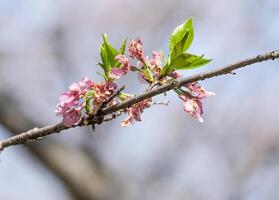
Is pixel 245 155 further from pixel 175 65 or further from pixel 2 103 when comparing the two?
pixel 175 65

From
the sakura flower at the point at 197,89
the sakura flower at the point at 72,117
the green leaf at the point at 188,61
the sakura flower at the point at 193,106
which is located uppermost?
the green leaf at the point at 188,61

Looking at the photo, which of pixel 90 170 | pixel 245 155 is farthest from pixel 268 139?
pixel 90 170

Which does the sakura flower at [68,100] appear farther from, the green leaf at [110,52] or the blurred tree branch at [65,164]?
the blurred tree branch at [65,164]

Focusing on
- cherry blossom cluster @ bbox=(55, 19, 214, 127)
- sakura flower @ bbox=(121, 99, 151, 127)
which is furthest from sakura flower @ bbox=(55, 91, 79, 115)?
sakura flower @ bbox=(121, 99, 151, 127)

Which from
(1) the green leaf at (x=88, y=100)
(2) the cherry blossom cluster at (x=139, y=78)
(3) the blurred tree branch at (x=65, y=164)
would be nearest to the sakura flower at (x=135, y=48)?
(2) the cherry blossom cluster at (x=139, y=78)

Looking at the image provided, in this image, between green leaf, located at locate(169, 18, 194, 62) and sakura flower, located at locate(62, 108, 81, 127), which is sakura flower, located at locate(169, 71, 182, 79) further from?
sakura flower, located at locate(62, 108, 81, 127)
